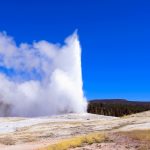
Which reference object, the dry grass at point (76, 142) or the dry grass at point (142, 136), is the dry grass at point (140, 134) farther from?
the dry grass at point (76, 142)

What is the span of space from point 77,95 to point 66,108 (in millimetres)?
4744

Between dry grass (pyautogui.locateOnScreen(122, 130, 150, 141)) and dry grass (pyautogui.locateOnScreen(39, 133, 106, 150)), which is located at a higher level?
dry grass (pyautogui.locateOnScreen(122, 130, 150, 141))

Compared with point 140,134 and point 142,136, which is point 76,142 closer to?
point 142,136

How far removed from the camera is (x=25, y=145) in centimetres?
4072

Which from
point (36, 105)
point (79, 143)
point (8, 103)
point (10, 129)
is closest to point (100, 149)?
point (79, 143)

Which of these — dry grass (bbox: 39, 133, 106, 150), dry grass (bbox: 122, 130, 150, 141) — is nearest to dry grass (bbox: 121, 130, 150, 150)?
dry grass (bbox: 122, 130, 150, 141)

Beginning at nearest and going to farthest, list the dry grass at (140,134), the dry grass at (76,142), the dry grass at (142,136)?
the dry grass at (142,136) < the dry grass at (76,142) < the dry grass at (140,134)

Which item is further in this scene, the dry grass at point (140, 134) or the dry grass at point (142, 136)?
the dry grass at point (140, 134)

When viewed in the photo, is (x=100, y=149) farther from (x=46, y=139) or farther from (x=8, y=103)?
(x=8, y=103)

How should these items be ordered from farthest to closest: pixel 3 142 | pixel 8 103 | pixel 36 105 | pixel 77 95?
Answer: pixel 8 103
pixel 36 105
pixel 77 95
pixel 3 142

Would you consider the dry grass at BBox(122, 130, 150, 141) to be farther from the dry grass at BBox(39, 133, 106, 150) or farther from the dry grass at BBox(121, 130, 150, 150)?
the dry grass at BBox(39, 133, 106, 150)

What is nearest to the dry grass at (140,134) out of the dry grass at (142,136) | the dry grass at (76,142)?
the dry grass at (142,136)

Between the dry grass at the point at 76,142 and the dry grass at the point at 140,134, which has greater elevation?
the dry grass at the point at 140,134

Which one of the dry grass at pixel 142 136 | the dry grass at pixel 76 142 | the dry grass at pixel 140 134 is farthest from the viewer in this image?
the dry grass at pixel 140 134
